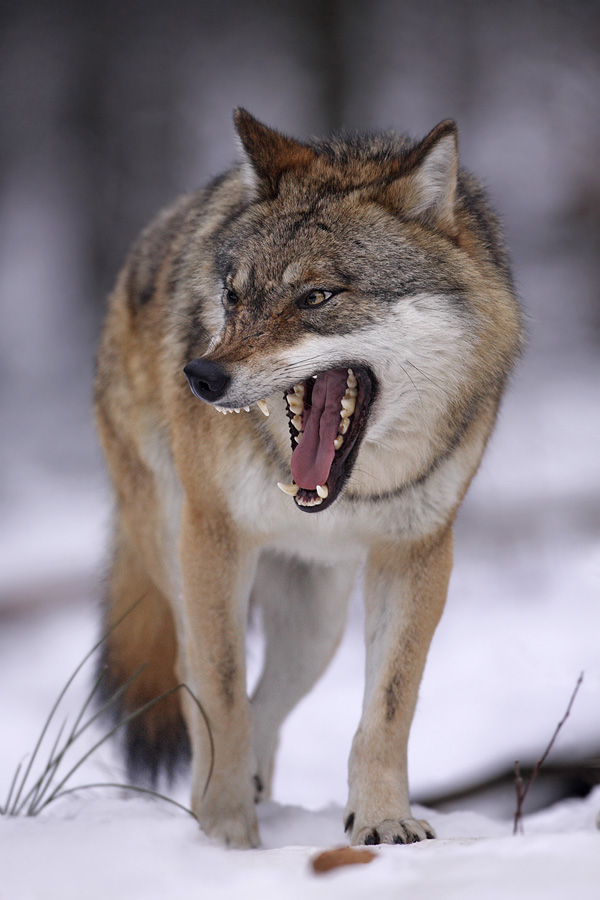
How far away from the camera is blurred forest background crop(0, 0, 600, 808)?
6926 mm

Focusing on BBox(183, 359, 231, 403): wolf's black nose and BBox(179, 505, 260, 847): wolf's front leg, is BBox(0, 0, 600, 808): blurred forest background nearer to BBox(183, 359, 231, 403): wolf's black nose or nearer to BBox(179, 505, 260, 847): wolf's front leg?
BBox(179, 505, 260, 847): wolf's front leg

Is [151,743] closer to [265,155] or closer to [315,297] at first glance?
[315,297]

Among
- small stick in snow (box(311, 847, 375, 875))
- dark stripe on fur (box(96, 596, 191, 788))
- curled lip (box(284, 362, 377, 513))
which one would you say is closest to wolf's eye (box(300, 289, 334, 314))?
curled lip (box(284, 362, 377, 513))

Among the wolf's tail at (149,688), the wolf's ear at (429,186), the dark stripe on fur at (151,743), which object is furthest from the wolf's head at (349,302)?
the dark stripe on fur at (151,743)

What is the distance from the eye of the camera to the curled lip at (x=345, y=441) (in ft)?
7.11

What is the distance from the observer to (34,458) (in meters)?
7.56

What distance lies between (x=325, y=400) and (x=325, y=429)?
0.26ft

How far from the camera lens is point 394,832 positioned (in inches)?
91.1

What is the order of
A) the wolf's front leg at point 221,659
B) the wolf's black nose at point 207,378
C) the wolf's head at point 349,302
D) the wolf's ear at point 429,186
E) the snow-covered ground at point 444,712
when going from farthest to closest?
the wolf's front leg at point 221,659 < the wolf's ear at point 429,186 < the wolf's head at point 349,302 < the wolf's black nose at point 207,378 < the snow-covered ground at point 444,712

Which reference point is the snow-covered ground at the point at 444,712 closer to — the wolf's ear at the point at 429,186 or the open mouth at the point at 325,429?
the open mouth at the point at 325,429

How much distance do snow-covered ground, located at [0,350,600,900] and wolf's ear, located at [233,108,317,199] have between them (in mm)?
1603

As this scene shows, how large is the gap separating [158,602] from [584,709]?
6.39ft

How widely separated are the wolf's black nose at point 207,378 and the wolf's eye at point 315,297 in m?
0.29

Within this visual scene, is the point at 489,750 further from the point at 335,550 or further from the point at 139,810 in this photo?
the point at 139,810
